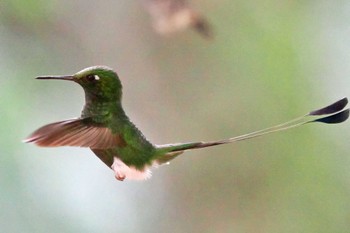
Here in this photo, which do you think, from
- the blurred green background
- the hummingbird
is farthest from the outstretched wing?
the blurred green background

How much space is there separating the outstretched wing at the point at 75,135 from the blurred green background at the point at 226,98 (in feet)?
1.94

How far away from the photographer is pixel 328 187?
118cm

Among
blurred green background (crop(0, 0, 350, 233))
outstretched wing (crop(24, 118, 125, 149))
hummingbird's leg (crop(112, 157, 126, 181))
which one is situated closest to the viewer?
outstretched wing (crop(24, 118, 125, 149))

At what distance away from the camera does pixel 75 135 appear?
480 millimetres

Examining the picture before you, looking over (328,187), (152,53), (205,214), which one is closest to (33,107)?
(152,53)

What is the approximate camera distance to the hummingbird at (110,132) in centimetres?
47

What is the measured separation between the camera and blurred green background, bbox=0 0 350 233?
1.14 meters

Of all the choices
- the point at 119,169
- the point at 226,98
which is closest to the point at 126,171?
Result: the point at 119,169

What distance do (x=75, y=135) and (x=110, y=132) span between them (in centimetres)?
7

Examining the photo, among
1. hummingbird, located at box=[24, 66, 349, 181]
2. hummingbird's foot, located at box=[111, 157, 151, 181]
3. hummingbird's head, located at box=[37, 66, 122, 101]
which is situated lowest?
hummingbird's foot, located at box=[111, 157, 151, 181]

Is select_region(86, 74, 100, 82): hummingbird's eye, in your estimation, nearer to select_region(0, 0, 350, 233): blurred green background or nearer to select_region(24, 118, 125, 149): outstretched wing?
select_region(24, 118, 125, 149): outstretched wing

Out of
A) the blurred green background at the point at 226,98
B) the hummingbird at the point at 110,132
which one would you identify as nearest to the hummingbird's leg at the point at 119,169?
the hummingbird at the point at 110,132

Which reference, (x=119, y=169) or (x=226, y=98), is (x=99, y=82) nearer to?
(x=119, y=169)

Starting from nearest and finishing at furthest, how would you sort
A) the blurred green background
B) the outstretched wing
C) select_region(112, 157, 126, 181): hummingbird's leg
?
the outstretched wing < select_region(112, 157, 126, 181): hummingbird's leg < the blurred green background
